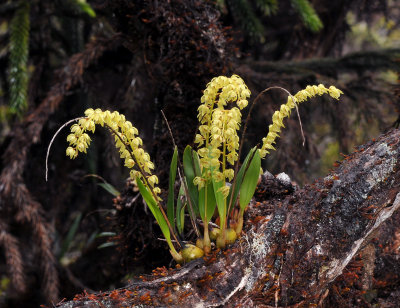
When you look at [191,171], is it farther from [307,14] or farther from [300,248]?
[307,14]

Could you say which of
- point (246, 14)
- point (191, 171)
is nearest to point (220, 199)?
point (191, 171)

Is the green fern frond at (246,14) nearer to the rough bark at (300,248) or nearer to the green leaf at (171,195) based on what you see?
the rough bark at (300,248)

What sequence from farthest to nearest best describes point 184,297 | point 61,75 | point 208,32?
point 61,75
point 208,32
point 184,297

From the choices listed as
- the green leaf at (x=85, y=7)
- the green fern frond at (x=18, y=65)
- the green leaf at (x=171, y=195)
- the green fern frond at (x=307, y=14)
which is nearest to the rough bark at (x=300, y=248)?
the green leaf at (x=171, y=195)

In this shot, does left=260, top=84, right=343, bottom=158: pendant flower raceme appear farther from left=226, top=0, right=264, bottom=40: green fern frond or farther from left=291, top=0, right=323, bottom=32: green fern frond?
left=226, top=0, right=264, bottom=40: green fern frond

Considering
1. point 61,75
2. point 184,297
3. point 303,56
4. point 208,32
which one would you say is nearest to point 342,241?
point 184,297

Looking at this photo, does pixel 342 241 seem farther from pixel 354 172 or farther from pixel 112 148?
pixel 112 148

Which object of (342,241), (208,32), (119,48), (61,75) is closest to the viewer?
(342,241)
